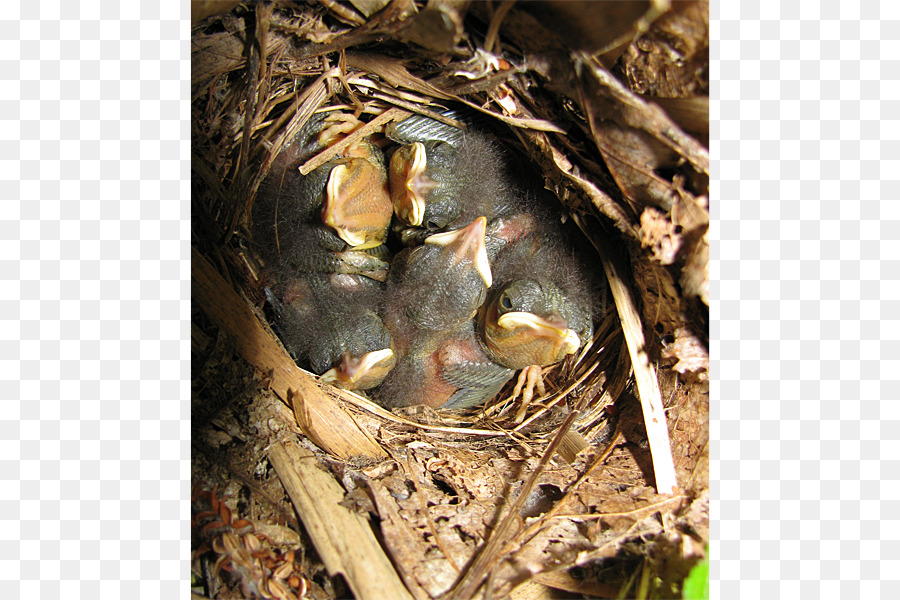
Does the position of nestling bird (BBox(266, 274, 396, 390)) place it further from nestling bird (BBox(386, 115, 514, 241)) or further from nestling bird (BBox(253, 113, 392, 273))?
nestling bird (BBox(386, 115, 514, 241))

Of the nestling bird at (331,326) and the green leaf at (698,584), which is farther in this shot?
the nestling bird at (331,326)

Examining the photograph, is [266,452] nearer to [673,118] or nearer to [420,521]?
[420,521]

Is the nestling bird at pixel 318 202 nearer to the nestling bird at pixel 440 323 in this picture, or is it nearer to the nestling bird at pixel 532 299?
the nestling bird at pixel 440 323

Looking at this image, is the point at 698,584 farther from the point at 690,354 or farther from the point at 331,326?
the point at 331,326

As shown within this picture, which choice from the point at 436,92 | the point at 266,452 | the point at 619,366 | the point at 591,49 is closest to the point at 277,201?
the point at 436,92

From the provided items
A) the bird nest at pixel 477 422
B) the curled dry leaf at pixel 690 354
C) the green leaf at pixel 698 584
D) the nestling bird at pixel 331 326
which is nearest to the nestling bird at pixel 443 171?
the bird nest at pixel 477 422

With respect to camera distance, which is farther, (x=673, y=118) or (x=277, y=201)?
(x=277, y=201)
